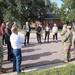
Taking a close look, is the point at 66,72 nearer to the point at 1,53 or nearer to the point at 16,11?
the point at 1,53

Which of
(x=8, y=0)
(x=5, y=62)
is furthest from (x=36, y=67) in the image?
(x=8, y=0)

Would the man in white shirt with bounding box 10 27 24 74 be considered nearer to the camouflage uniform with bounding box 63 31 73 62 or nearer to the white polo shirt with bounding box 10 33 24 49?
the white polo shirt with bounding box 10 33 24 49

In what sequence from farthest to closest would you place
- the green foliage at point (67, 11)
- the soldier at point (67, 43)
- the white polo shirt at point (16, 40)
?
the green foliage at point (67, 11) → the soldier at point (67, 43) → the white polo shirt at point (16, 40)

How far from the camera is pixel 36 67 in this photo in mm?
11023

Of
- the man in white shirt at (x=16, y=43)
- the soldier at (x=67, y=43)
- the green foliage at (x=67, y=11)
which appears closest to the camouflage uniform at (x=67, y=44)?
the soldier at (x=67, y=43)

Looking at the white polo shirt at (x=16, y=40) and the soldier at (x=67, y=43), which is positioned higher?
the white polo shirt at (x=16, y=40)

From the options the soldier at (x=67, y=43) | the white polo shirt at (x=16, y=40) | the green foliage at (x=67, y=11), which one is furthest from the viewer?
the green foliage at (x=67, y=11)

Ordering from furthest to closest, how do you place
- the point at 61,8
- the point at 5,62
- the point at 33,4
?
the point at 61,8 → the point at 33,4 → the point at 5,62

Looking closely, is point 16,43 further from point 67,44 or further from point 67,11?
Result: point 67,11

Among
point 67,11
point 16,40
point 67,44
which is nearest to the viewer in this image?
point 16,40

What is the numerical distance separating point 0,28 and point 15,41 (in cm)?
932

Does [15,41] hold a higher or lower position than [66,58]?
higher

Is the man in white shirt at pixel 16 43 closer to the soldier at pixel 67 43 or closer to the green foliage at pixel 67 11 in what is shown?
the soldier at pixel 67 43

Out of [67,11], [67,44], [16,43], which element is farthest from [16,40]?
[67,11]
